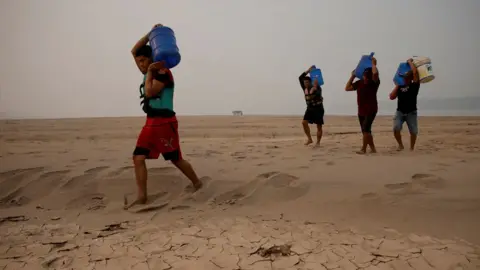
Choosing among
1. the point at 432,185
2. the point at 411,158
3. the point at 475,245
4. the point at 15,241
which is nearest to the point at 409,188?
the point at 432,185

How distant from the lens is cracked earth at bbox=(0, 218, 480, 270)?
6.55ft

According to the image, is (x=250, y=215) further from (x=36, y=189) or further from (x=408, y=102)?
(x=408, y=102)

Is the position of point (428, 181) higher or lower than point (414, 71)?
lower

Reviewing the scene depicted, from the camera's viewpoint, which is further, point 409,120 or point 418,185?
point 409,120

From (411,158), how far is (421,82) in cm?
170

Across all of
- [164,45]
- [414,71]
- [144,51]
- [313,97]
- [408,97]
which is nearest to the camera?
[164,45]

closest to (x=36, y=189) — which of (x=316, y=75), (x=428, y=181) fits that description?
(x=428, y=181)

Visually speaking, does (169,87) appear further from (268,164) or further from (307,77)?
(307,77)

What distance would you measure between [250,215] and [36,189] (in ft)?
8.63

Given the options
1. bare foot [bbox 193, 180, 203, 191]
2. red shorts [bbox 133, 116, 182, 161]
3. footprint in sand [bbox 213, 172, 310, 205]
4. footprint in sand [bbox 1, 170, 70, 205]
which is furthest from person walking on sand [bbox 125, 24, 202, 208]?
footprint in sand [bbox 1, 170, 70, 205]

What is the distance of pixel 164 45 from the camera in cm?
324

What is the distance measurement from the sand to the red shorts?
52 cm

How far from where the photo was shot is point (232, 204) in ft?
10.9

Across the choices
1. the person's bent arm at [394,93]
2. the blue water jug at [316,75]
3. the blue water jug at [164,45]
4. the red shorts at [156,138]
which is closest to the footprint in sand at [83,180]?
the red shorts at [156,138]
